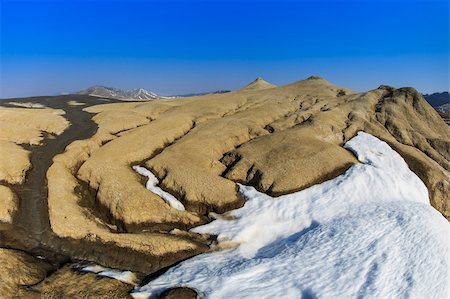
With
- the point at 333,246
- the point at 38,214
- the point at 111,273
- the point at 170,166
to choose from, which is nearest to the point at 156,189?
the point at 170,166

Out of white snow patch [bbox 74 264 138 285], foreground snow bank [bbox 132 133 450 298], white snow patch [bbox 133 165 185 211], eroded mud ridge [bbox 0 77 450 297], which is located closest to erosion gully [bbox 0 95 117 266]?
eroded mud ridge [bbox 0 77 450 297]

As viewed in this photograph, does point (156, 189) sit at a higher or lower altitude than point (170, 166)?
lower

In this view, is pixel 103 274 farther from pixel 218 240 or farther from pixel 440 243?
pixel 440 243

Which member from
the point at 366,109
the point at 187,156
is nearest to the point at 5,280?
the point at 187,156

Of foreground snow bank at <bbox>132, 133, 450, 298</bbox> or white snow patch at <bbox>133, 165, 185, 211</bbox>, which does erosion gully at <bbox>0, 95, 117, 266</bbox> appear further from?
white snow patch at <bbox>133, 165, 185, 211</bbox>

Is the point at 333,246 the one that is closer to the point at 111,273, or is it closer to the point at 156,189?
the point at 111,273

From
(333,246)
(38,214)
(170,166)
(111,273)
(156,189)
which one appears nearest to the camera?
(111,273)
